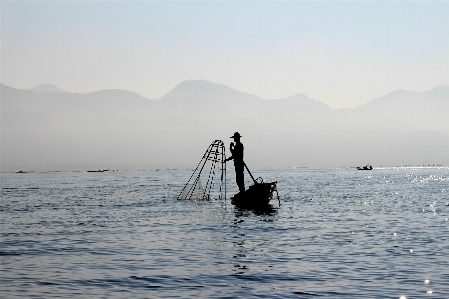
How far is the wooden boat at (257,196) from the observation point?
38000mm

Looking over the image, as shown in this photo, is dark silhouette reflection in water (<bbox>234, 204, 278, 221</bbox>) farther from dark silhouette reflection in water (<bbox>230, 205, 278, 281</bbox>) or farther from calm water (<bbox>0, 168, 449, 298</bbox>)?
calm water (<bbox>0, 168, 449, 298</bbox>)

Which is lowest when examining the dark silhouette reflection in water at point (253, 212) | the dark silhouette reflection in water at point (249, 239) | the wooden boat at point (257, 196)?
the dark silhouette reflection in water at point (253, 212)

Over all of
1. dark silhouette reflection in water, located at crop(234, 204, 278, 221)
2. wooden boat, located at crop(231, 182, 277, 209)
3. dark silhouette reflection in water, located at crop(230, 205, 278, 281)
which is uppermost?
wooden boat, located at crop(231, 182, 277, 209)

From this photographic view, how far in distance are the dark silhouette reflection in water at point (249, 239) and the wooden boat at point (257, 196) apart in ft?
5.80

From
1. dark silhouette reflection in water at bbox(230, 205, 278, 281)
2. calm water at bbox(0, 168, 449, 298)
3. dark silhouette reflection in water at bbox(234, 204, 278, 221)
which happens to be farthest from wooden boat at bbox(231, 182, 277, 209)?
calm water at bbox(0, 168, 449, 298)

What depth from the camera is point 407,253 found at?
59.6 ft

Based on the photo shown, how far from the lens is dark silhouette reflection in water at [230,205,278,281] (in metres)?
15.6

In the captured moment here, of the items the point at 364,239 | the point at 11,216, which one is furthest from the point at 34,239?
the point at 364,239

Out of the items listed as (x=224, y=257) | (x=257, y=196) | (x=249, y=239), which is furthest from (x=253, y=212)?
(x=224, y=257)

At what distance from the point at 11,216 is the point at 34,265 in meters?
18.2

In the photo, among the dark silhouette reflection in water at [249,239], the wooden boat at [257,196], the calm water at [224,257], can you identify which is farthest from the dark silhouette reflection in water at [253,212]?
the calm water at [224,257]

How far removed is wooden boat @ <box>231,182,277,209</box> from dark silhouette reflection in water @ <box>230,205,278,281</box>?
5.80ft

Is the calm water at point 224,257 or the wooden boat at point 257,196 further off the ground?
the wooden boat at point 257,196

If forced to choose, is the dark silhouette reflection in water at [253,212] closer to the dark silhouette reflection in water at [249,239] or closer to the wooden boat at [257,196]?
the dark silhouette reflection in water at [249,239]
